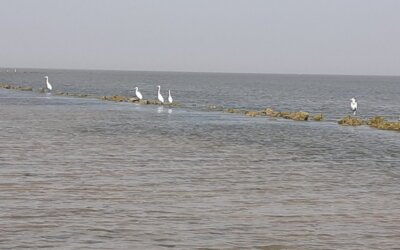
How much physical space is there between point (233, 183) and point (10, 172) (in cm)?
632

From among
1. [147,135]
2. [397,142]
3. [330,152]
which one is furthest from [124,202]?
[397,142]

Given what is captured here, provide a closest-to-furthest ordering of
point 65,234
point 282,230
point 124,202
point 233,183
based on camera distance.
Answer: point 65,234 → point 282,230 → point 124,202 → point 233,183

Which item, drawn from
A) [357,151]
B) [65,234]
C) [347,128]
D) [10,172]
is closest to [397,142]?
[357,151]

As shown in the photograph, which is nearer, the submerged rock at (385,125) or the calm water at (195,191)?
the calm water at (195,191)

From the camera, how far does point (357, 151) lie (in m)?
31.0

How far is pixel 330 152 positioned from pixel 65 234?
61.1 ft

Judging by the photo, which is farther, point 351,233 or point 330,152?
point 330,152

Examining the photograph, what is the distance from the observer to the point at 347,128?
45094 mm

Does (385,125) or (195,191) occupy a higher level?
(195,191)

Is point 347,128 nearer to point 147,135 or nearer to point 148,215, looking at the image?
point 147,135

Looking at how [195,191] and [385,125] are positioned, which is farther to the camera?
[385,125]

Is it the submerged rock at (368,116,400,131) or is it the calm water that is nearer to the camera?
the calm water

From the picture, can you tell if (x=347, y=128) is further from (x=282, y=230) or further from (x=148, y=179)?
(x=282, y=230)

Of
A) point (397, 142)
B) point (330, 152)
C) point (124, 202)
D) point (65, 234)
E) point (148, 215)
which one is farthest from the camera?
point (397, 142)
